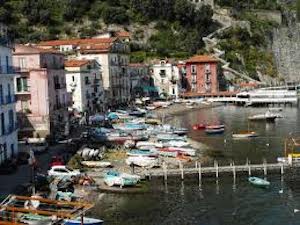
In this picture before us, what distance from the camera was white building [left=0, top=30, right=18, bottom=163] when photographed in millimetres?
53156

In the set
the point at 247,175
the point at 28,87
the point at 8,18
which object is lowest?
the point at 247,175

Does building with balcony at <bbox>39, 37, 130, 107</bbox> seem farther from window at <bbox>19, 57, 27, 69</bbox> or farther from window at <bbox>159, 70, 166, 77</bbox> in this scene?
window at <bbox>19, 57, 27, 69</bbox>

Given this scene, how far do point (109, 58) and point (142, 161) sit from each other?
197 feet

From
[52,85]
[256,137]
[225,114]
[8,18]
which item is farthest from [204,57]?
[52,85]

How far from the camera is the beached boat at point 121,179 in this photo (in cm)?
5175

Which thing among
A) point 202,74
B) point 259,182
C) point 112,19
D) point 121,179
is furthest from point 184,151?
point 112,19

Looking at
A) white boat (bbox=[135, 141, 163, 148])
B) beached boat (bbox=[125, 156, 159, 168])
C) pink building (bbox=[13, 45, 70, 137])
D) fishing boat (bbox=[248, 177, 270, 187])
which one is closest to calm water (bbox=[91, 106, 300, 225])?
fishing boat (bbox=[248, 177, 270, 187])

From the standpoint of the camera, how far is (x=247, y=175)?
5647 centimetres

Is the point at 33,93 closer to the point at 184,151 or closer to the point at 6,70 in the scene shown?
the point at 6,70

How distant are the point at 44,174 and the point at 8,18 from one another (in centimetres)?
11389

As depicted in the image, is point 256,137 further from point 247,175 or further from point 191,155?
point 247,175

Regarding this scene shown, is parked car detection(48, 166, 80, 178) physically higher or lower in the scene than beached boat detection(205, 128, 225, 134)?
higher

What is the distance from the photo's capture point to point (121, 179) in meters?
51.8

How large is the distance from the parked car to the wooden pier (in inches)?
260
